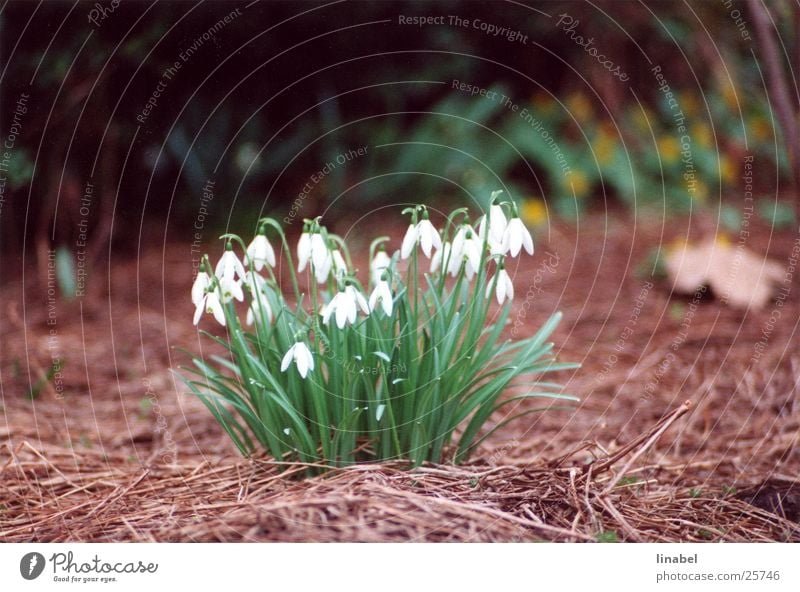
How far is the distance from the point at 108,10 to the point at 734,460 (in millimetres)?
2950

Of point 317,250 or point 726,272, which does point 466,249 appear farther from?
point 726,272

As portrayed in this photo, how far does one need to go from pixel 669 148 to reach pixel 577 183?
550mm

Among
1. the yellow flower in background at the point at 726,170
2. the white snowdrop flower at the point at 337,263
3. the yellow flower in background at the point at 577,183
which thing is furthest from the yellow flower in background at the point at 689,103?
the white snowdrop flower at the point at 337,263


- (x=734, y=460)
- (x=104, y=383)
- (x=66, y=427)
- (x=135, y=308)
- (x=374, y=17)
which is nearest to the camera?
(x=734, y=460)

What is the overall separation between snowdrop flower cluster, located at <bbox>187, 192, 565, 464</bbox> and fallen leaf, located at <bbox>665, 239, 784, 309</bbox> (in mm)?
1688

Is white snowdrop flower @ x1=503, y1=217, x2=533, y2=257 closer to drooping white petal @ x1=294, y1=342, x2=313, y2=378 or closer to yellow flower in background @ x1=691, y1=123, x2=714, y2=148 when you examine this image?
drooping white petal @ x1=294, y1=342, x2=313, y2=378

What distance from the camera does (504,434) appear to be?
9.41 feet

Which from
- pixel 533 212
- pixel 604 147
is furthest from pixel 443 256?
pixel 604 147

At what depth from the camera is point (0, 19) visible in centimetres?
297

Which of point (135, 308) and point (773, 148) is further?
point (773, 148)

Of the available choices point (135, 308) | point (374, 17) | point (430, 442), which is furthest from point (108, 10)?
point (430, 442)

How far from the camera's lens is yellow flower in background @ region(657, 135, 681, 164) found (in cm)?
450

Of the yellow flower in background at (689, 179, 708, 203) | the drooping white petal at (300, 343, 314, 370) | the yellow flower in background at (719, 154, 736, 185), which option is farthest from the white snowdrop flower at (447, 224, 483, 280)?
the yellow flower in background at (719, 154, 736, 185)
